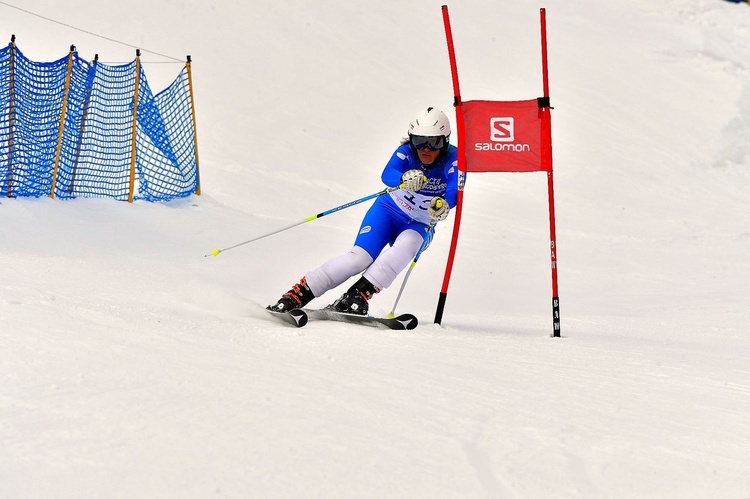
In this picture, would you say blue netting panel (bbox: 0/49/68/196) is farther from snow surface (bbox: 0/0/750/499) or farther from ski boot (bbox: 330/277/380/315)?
ski boot (bbox: 330/277/380/315)

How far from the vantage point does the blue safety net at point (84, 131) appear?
9180 mm

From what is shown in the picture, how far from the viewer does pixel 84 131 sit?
1017cm

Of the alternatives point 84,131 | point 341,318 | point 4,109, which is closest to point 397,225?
point 341,318

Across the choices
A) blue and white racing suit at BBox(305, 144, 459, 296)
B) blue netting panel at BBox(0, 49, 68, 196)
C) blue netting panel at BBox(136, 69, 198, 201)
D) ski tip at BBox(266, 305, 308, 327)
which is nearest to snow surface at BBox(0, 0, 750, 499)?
ski tip at BBox(266, 305, 308, 327)

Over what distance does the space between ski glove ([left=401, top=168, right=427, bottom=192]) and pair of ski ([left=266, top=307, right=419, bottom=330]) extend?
31.1 inches

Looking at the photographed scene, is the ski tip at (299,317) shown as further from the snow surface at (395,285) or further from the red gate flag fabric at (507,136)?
the red gate flag fabric at (507,136)

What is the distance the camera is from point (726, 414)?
3.83m

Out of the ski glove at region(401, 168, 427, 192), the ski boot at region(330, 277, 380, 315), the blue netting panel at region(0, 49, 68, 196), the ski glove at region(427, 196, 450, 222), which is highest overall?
the blue netting panel at region(0, 49, 68, 196)

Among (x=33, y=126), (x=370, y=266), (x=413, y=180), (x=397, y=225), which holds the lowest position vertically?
(x=370, y=266)

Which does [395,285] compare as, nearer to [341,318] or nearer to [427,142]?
[427,142]

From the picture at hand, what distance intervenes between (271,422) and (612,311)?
5.66m

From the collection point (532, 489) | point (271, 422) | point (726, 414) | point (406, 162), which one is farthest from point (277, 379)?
point (406, 162)

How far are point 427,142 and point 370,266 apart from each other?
2.88 feet

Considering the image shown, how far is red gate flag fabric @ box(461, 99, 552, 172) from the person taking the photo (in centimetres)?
602
